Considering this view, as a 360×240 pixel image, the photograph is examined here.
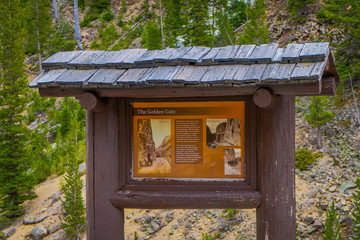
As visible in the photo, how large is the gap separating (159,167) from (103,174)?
2.66 ft

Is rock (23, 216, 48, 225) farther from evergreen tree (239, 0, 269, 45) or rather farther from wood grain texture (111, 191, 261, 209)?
evergreen tree (239, 0, 269, 45)

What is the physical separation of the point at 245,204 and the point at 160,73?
6.70 ft

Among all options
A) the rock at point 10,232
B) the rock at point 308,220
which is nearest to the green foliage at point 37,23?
the rock at point 10,232

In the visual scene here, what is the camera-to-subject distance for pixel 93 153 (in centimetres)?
437

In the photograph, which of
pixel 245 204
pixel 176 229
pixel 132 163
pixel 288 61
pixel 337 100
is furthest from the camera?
pixel 337 100

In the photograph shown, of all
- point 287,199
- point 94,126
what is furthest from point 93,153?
point 287,199

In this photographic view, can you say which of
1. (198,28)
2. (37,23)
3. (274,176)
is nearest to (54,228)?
(274,176)

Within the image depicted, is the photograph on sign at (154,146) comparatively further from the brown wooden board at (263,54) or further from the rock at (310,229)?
the rock at (310,229)

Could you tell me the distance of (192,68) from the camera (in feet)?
12.1

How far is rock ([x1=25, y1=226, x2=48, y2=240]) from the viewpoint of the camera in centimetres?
1291

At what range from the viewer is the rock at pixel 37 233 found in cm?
1291

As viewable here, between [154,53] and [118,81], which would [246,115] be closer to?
[154,53]

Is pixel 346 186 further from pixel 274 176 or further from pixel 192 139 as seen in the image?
pixel 192 139

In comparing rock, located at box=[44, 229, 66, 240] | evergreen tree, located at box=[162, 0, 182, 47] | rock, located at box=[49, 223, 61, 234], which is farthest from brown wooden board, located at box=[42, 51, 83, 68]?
evergreen tree, located at box=[162, 0, 182, 47]
